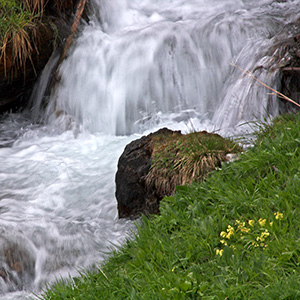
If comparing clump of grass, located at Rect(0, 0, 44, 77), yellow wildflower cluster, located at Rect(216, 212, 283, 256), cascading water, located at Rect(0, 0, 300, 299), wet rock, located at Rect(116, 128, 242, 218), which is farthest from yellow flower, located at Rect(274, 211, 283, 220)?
clump of grass, located at Rect(0, 0, 44, 77)

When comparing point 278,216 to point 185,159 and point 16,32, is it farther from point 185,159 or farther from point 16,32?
point 16,32

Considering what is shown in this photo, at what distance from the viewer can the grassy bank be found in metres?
2.44

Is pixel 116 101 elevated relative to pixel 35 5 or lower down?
lower down

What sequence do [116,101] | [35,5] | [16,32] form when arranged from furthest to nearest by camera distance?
[116,101] → [35,5] → [16,32]

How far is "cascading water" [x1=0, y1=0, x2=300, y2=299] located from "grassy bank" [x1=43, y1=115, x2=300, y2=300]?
1203mm

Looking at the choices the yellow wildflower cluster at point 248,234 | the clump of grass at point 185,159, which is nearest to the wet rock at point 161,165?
the clump of grass at point 185,159

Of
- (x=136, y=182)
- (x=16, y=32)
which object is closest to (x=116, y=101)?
(x=16, y=32)

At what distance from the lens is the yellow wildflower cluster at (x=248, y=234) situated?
8.86 ft

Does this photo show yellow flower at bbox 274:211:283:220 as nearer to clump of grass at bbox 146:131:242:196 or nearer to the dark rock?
clump of grass at bbox 146:131:242:196

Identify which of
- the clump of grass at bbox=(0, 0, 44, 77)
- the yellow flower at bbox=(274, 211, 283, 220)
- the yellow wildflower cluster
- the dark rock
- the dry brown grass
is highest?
the dry brown grass

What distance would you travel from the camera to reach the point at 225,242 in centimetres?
279

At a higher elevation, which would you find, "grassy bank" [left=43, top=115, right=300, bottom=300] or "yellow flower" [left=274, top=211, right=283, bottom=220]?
"yellow flower" [left=274, top=211, right=283, bottom=220]

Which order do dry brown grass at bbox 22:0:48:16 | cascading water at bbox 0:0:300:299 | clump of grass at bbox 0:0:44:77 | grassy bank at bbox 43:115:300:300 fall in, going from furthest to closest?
dry brown grass at bbox 22:0:48:16, clump of grass at bbox 0:0:44:77, cascading water at bbox 0:0:300:299, grassy bank at bbox 43:115:300:300

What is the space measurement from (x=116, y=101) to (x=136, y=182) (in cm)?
335
